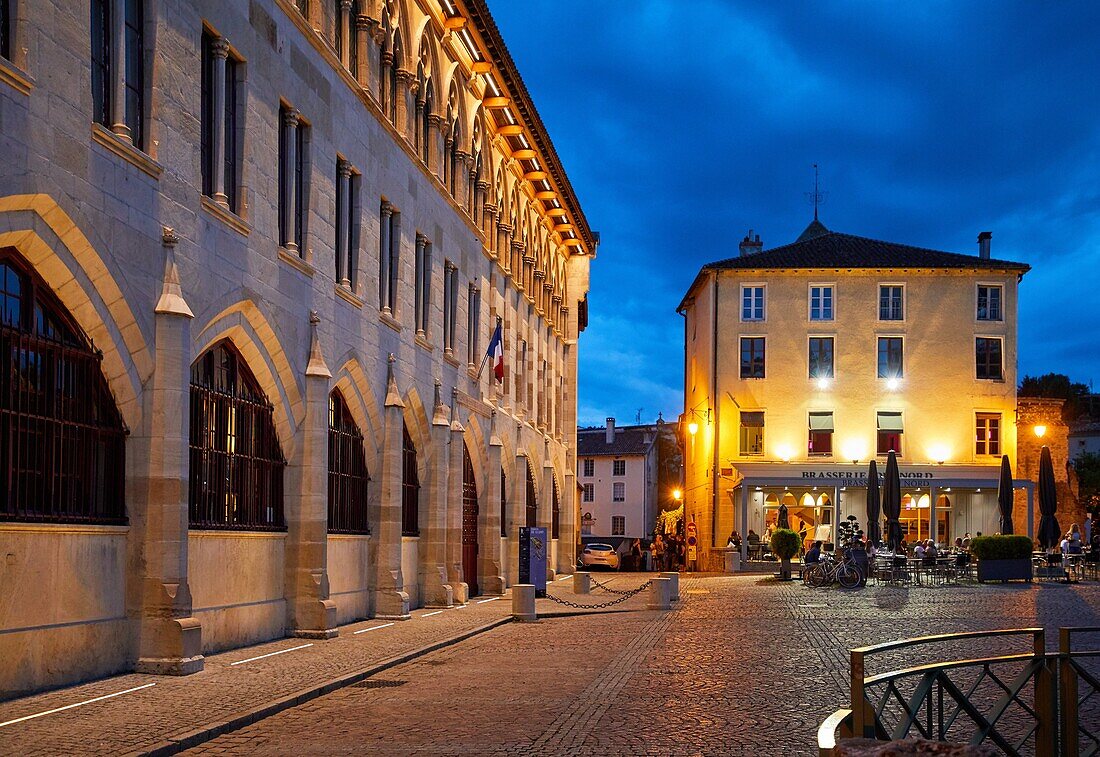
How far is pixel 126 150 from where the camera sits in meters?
15.2

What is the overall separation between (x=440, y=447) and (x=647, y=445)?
75515 mm

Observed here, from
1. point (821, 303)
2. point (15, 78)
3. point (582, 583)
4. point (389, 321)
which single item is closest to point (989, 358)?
point (821, 303)

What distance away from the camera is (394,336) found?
87.1 feet

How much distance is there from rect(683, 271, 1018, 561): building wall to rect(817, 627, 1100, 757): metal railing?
163ft

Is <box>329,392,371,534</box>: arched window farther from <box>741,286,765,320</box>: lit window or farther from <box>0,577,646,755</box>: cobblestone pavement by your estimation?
<box>741,286,765,320</box>: lit window

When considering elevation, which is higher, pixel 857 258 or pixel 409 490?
pixel 857 258

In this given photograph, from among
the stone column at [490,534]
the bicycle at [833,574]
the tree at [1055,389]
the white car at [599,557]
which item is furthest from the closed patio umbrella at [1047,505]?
the tree at [1055,389]

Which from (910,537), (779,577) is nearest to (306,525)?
(779,577)

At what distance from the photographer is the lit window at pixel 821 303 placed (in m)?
59.4

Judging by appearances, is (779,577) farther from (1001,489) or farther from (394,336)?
(394,336)

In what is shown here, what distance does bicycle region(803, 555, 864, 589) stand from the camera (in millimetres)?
37812

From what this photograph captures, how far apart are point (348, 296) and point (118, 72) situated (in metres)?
8.46

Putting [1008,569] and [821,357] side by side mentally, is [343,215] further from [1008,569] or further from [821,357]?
[821,357]

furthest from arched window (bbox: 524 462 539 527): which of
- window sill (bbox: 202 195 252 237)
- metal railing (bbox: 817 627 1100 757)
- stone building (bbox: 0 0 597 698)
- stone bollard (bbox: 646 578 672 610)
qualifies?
metal railing (bbox: 817 627 1100 757)
